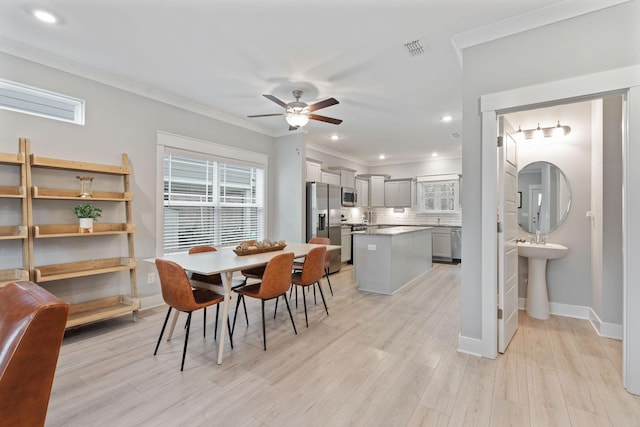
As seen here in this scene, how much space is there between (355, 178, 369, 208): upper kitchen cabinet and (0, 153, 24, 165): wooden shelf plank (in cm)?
631

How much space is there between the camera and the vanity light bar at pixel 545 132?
339 centimetres

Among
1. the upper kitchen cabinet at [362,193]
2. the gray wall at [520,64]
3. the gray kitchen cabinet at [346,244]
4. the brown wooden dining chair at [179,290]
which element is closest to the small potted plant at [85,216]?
the brown wooden dining chair at [179,290]

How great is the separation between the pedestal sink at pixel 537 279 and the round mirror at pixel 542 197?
348 millimetres

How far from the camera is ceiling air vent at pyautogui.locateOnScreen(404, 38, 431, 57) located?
2619 mm

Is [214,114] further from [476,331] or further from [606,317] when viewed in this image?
[606,317]

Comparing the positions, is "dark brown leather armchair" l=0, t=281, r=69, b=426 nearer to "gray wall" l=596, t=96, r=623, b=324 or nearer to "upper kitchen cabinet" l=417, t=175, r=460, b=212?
"gray wall" l=596, t=96, r=623, b=324

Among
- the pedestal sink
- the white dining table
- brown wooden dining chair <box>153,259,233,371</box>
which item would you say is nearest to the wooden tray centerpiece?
the white dining table

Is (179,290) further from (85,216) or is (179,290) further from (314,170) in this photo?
(314,170)

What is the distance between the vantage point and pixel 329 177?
22.2ft

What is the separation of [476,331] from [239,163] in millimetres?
4029

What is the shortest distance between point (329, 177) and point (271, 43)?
422cm

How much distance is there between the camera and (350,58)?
2896 millimetres

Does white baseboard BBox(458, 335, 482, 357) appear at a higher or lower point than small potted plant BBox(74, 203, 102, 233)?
lower

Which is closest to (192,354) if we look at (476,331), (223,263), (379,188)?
(223,263)
